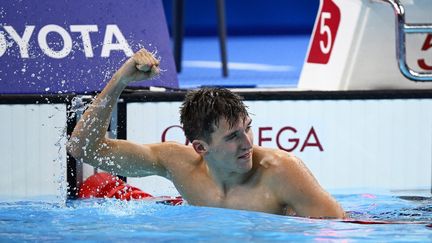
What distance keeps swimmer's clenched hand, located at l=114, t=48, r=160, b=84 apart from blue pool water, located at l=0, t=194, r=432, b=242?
1.84 ft

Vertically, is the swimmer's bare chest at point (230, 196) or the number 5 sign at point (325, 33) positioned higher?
the number 5 sign at point (325, 33)

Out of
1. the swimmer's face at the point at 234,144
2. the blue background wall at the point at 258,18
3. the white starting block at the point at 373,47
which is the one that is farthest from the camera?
the blue background wall at the point at 258,18

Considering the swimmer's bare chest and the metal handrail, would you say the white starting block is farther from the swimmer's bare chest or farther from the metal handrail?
the swimmer's bare chest

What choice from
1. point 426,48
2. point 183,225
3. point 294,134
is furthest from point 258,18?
point 183,225

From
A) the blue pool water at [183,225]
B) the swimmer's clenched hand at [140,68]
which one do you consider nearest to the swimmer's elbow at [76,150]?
the blue pool water at [183,225]

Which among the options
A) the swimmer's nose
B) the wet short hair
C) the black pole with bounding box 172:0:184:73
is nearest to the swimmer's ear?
the wet short hair

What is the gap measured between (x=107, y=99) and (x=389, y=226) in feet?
3.86

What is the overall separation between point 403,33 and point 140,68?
1.73 m

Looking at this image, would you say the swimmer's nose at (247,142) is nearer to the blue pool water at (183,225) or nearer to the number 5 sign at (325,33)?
the blue pool water at (183,225)

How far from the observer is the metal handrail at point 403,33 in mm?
5092

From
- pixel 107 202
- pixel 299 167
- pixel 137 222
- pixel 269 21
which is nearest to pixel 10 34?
pixel 107 202

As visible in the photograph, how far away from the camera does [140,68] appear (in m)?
3.85

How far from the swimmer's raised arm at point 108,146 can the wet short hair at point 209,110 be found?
0.26 metres

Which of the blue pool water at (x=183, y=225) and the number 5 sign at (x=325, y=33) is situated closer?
the blue pool water at (x=183, y=225)
